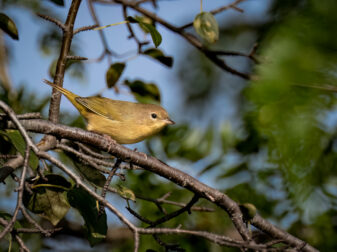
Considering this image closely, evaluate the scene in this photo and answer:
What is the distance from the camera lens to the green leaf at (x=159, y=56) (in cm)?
302

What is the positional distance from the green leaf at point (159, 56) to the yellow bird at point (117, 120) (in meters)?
0.88

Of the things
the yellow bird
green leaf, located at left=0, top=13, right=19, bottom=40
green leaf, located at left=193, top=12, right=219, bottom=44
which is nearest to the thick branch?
green leaf, located at left=0, top=13, right=19, bottom=40

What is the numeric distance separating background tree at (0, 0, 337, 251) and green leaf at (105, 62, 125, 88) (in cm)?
1

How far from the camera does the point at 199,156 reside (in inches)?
111

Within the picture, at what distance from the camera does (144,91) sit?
10.6 ft

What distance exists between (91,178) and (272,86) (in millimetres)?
1663

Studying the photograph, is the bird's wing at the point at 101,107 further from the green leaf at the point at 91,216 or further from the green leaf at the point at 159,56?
the green leaf at the point at 91,216

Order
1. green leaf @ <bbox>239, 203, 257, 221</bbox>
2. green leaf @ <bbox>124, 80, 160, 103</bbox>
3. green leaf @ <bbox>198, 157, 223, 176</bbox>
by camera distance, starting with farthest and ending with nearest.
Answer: green leaf @ <bbox>124, 80, 160, 103</bbox>
green leaf @ <bbox>198, 157, 223, 176</bbox>
green leaf @ <bbox>239, 203, 257, 221</bbox>

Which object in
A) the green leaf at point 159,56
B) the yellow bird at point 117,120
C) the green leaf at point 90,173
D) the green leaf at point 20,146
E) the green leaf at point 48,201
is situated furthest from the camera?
the yellow bird at point 117,120

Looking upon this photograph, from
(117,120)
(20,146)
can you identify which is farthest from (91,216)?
(117,120)

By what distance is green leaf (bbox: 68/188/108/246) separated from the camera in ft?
5.62

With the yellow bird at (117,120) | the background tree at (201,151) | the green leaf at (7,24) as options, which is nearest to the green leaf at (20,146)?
the background tree at (201,151)

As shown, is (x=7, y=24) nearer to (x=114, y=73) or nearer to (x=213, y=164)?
(x=114, y=73)

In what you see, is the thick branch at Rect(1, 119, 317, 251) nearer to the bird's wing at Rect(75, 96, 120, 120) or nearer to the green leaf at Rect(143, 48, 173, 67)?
the green leaf at Rect(143, 48, 173, 67)
